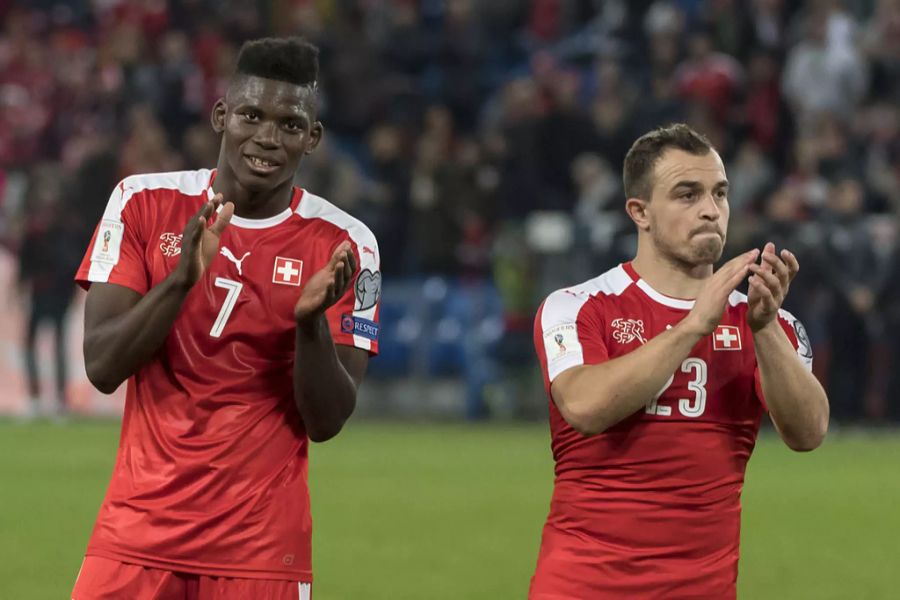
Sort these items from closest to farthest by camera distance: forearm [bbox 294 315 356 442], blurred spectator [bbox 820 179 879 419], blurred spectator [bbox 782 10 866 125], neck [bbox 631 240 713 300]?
forearm [bbox 294 315 356 442]
neck [bbox 631 240 713 300]
blurred spectator [bbox 820 179 879 419]
blurred spectator [bbox 782 10 866 125]

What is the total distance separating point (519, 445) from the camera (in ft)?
46.0

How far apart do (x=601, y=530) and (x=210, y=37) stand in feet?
52.5

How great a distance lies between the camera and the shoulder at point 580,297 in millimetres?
4406

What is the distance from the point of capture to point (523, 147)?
1630cm

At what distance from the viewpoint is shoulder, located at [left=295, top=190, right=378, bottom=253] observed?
4359mm

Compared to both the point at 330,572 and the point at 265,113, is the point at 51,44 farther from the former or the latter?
the point at 265,113

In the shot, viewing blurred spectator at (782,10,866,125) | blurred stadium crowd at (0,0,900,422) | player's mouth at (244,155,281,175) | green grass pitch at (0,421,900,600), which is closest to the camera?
player's mouth at (244,155,281,175)

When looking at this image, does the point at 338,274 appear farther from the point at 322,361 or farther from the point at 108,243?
the point at 108,243

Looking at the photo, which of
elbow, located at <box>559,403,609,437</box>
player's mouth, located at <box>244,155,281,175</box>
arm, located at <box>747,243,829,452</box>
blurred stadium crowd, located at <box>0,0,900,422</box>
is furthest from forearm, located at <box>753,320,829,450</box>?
blurred stadium crowd, located at <box>0,0,900,422</box>

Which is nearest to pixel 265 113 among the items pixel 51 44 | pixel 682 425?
pixel 682 425

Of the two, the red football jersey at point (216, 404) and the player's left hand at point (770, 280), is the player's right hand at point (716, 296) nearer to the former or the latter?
the player's left hand at point (770, 280)

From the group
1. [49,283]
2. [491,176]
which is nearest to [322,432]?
[491,176]

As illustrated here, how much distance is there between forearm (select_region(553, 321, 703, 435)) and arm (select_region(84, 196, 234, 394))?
3.26 feet

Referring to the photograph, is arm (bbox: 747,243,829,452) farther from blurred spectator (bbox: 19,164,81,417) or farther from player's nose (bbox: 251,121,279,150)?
blurred spectator (bbox: 19,164,81,417)
